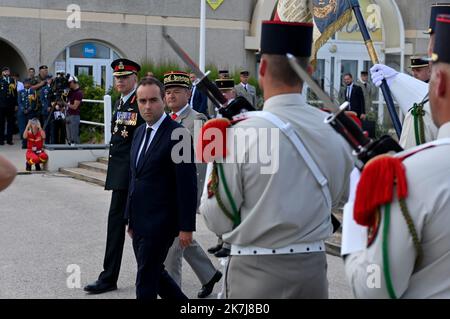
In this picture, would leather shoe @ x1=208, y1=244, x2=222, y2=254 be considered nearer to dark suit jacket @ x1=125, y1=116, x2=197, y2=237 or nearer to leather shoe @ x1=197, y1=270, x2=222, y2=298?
leather shoe @ x1=197, y1=270, x2=222, y2=298

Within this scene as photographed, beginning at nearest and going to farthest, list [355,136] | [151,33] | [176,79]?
[355,136] → [176,79] → [151,33]

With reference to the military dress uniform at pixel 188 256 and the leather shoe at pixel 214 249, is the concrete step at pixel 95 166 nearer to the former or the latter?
the leather shoe at pixel 214 249

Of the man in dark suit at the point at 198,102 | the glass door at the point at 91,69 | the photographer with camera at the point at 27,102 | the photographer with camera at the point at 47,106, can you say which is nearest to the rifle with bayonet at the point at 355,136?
the man in dark suit at the point at 198,102

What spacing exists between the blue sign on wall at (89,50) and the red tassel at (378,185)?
22567 mm

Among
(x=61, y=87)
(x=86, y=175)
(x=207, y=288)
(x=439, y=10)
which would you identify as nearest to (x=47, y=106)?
(x=61, y=87)

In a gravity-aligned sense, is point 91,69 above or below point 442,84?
above

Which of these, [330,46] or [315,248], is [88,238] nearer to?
[315,248]

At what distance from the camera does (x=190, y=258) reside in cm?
703

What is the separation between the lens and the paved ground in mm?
7199

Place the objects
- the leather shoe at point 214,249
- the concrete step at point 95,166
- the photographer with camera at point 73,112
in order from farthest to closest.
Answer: the photographer with camera at point 73,112
the concrete step at point 95,166
the leather shoe at point 214,249

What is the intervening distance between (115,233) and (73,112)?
466 inches

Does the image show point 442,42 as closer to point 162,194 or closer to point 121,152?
point 162,194

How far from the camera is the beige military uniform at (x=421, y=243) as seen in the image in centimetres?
236

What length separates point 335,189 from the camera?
349cm
